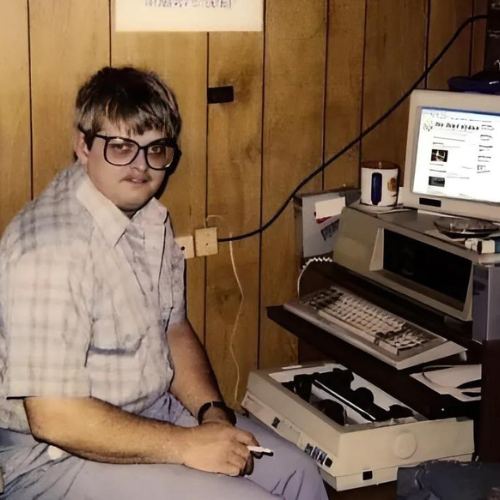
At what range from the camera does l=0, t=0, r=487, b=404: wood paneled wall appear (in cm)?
244

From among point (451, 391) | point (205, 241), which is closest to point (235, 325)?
point (205, 241)

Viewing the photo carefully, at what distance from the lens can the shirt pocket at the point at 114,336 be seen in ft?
6.72

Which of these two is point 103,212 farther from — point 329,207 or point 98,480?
point 329,207

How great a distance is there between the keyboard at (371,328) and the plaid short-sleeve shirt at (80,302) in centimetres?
46

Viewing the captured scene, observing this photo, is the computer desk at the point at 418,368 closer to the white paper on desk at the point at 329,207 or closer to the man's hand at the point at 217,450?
the white paper on desk at the point at 329,207

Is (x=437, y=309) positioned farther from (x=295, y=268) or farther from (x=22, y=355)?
(x=22, y=355)

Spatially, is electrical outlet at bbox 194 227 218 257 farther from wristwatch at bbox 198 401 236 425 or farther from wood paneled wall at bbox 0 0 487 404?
wristwatch at bbox 198 401 236 425

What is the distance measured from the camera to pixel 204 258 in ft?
9.07

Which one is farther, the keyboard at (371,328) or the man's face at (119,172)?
the keyboard at (371,328)

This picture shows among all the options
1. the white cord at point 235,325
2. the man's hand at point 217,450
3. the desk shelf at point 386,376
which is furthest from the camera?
the white cord at point 235,325

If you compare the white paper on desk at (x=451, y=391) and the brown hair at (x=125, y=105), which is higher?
the brown hair at (x=125, y=105)

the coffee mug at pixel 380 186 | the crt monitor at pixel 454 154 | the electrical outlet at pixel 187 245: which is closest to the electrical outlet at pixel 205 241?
the electrical outlet at pixel 187 245

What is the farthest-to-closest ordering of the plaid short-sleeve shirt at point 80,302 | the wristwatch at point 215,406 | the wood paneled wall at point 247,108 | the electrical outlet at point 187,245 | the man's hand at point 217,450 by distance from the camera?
the electrical outlet at point 187,245 → the wood paneled wall at point 247,108 → the wristwatch at point 215,406 → the man's hand at point 217,450 → the plaid short-sleeve shirt at point 80,302

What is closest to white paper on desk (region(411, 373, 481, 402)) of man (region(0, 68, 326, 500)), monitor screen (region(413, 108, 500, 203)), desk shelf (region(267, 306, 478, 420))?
desk shelf (region(267, 306, 478, 420))
